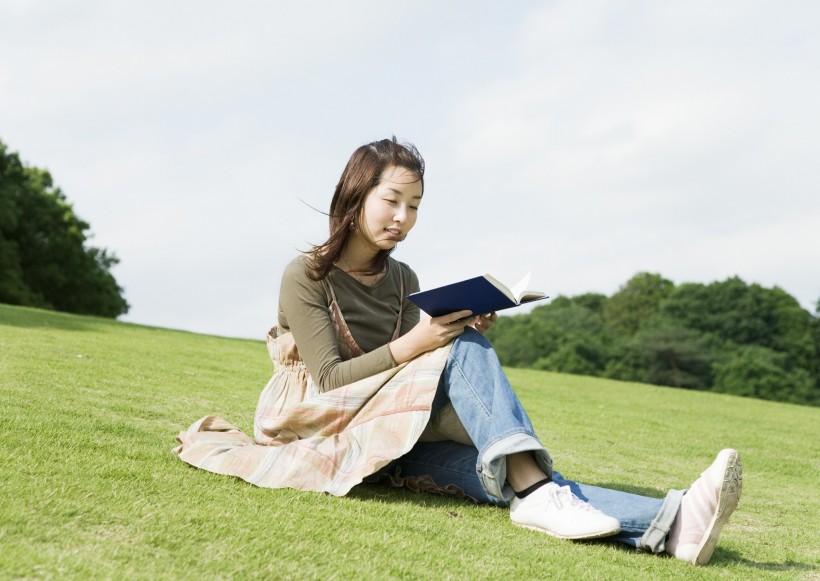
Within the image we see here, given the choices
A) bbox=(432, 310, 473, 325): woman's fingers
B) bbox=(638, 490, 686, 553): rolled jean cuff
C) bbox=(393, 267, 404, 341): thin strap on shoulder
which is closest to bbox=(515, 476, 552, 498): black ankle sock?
bbox=(638, 490, 686, 553): rolled jean cuff

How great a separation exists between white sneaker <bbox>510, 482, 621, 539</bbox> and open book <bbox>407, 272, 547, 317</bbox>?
0.77 metres

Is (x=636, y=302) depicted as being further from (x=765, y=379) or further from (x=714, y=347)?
(x=765, y=379)

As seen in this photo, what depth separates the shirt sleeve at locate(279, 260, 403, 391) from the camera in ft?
12.8

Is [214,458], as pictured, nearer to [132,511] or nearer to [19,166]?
[132,511]

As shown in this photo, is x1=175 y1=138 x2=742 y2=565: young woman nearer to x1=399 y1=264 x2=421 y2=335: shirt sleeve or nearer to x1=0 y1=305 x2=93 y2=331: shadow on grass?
x1=399 y1=264 x2=421 y2=335: shirt sleeve

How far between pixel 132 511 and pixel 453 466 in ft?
4.95

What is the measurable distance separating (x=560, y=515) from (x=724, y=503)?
2.04 ft

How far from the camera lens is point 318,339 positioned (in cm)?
399

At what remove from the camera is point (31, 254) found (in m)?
38.3

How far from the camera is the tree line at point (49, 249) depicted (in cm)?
3775

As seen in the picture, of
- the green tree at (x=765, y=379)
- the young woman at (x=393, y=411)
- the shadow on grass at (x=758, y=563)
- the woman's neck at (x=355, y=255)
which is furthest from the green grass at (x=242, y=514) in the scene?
the green tree at (x=765, y=379)

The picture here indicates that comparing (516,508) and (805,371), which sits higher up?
(805,371)

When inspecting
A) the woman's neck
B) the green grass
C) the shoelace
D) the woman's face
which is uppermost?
the woman's face

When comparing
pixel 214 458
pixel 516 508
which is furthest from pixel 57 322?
pixel 516 508
